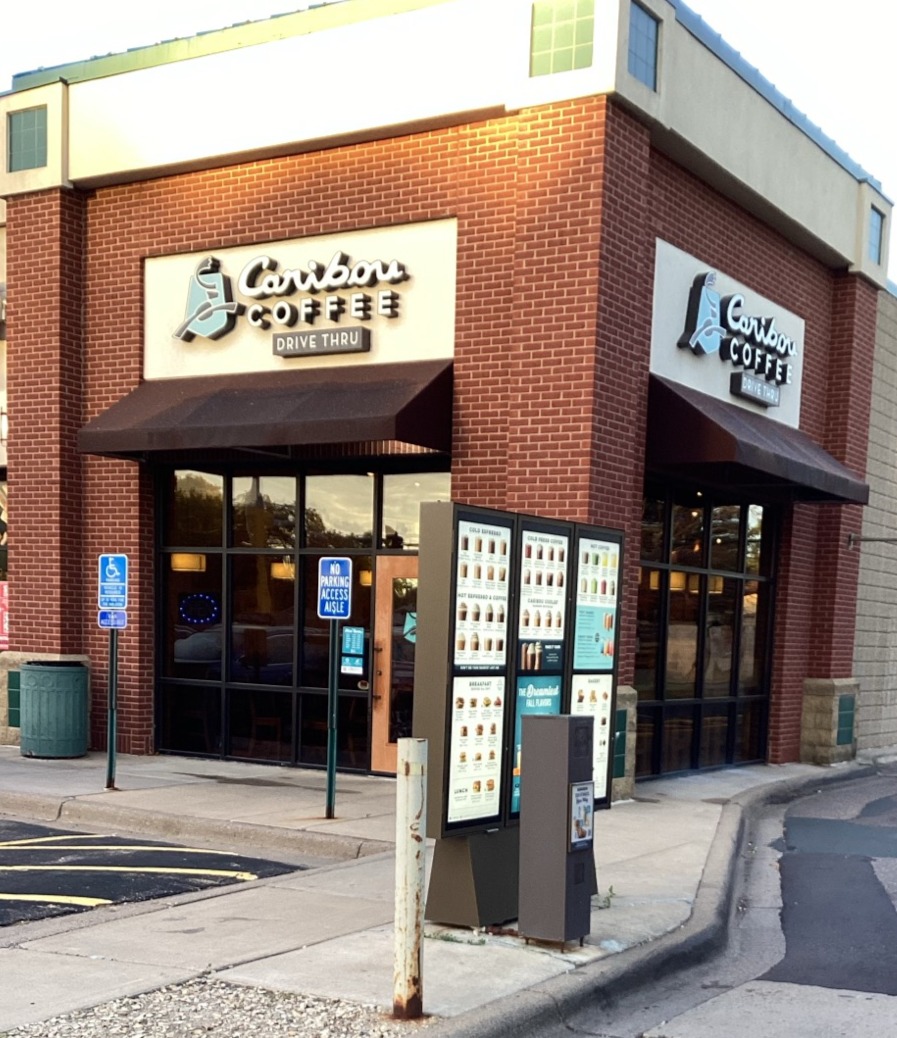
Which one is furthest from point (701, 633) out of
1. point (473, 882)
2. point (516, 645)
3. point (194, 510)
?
point (473, 882)

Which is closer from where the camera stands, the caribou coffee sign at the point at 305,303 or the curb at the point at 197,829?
the curb at the point at 197,829

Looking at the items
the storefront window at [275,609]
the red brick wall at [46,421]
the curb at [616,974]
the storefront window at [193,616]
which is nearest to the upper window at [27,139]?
the red brick wall at [46,421]

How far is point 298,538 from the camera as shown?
44.2 ft

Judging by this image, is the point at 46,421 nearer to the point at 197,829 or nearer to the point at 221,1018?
the point at 197,829

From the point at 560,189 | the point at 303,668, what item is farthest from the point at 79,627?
the point at 560,189

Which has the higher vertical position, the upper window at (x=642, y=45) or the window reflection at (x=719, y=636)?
the upper window at (x=642, y=45)

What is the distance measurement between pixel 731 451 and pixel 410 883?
294 inches

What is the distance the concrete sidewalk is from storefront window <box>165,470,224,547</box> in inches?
108

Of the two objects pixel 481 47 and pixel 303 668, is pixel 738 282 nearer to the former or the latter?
pixel 481 47

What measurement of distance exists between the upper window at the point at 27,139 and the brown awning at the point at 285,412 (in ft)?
10.9

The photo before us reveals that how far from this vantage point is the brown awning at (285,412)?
37.9ft

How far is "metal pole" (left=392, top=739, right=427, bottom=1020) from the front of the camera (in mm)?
5336

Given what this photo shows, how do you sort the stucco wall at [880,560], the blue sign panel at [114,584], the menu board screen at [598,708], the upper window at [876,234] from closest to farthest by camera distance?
the menu board screen at [598,708] < the blue sign panel at [114,584] < the upper window at [876,234] < the stucco wall at [880,560]

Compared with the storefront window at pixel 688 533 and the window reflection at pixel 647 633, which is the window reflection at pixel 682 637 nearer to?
the storefront window at pixel 688 533
